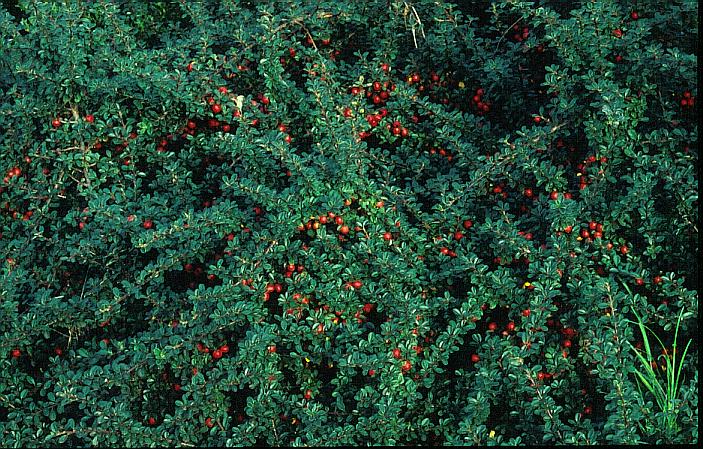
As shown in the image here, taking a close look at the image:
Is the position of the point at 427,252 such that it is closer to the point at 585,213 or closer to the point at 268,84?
the point at 585,213

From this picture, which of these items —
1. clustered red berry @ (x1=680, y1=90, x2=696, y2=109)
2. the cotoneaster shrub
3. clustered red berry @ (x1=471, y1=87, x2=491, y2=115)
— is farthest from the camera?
clustered red berry @ (x1=471, y1=87, x2=491, y2=115)

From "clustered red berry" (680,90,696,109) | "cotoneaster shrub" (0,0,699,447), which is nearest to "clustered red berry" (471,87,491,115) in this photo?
"cotoneaster shrub" (0,0,699,447)

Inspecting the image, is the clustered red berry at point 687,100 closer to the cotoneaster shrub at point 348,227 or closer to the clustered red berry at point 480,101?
the cotoneaster shrub at point 348,227

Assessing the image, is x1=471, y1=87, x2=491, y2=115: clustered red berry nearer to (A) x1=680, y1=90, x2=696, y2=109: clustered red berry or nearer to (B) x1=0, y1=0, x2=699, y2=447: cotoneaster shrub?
(B) x1=0, y1=0, x2=699, y2=447: cotoneaster shrub

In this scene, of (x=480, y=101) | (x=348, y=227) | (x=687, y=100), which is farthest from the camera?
(x=480, y=101)

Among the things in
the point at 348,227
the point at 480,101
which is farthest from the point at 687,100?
the point at 348,227

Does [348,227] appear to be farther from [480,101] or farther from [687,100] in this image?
[687,100]

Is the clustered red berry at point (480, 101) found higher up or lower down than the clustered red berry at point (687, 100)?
lower down

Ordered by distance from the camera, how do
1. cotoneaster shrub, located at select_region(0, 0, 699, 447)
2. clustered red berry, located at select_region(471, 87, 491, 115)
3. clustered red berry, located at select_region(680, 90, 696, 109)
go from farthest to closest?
clustered red berry, located at select_region(471, 87, 491, 115), clustered red berry, located at select_region(680, 90, 696, 109), cotoneaster shrub, located at select_region(0, 0, 699, 447)

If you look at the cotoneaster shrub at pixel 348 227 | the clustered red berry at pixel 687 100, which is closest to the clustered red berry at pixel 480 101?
the cotoneaster shrub at pixel 348 227
